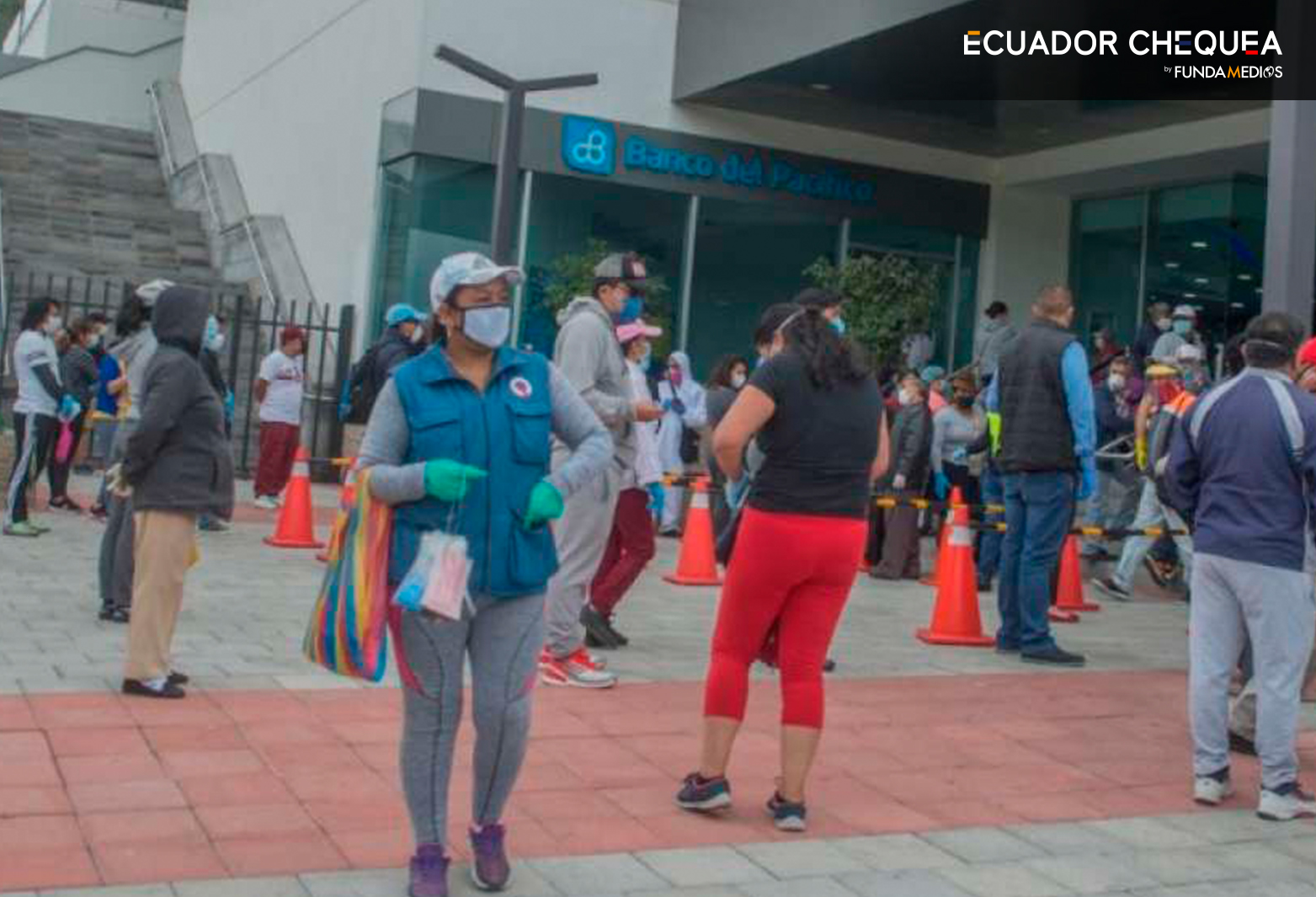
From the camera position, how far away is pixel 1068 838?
17.1 feet

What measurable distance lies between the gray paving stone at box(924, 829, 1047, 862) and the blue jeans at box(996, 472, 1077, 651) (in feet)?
11.0

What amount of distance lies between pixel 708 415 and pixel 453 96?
6865mm

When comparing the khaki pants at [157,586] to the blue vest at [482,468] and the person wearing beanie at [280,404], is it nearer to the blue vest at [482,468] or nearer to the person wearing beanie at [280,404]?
the blue vest at [482,468]

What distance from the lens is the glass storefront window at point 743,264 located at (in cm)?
2083

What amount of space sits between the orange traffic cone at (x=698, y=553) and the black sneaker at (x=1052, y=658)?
3357mm

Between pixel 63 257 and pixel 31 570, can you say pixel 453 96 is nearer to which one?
pixel 63 257

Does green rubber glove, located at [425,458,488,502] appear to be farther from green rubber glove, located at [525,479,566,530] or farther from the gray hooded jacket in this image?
the gray hooded jacket

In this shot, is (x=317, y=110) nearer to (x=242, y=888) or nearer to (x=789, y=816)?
(x=789, y=816)

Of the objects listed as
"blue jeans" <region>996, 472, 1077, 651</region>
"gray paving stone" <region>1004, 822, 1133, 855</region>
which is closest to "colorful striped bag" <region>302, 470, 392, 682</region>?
"gray paving stone" <region>1004, 822, 1133, 855</region>

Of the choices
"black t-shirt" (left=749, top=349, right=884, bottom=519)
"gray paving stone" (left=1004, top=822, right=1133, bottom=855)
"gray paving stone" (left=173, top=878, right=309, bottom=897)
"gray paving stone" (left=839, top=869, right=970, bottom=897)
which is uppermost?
"black t-shirt" (left=749, top=349, right=884, bottom=519)

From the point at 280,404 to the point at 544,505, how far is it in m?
10.8

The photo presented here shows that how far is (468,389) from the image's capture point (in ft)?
14.0

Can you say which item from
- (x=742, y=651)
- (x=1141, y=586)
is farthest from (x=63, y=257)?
(x=742, y=651)

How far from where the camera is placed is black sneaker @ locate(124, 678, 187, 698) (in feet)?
21.1
